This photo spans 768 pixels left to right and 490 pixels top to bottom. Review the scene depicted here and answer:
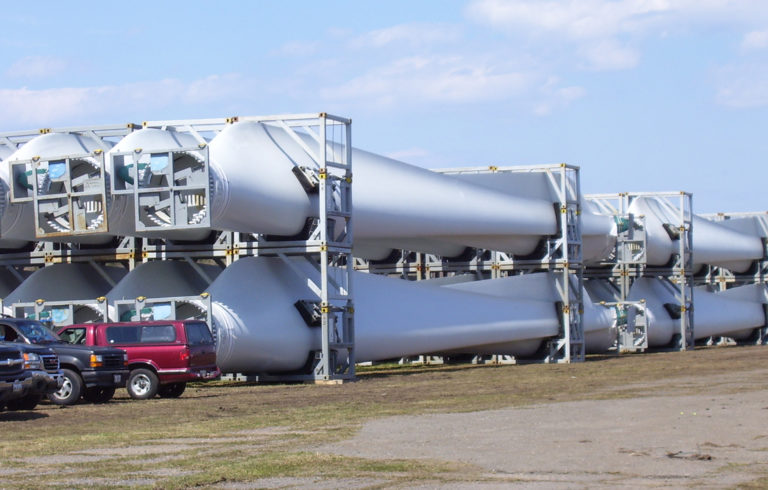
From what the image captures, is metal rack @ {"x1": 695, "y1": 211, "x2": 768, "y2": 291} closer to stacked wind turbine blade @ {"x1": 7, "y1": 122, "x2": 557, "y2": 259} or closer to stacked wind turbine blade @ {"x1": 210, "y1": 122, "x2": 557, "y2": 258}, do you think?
stacked wind turbine blade @ {"x1": 210, "y1": 122, "x2": 557, "y2": 258}

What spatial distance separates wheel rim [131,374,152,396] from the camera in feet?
91.6

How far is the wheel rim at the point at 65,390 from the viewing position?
85.4 feet

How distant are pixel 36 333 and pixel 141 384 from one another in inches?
121

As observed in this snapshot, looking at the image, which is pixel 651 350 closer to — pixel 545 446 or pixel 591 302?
pixel 591 302

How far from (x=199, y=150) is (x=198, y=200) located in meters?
1.37

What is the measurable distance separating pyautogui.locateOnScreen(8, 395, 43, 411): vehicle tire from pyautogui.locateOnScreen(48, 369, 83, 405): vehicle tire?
2.97ft

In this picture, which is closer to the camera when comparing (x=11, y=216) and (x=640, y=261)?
(x=11, y=216)

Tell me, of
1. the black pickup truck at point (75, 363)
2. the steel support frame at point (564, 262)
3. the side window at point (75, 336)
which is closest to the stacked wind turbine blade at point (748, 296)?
the steel support frame at point (564, 262)

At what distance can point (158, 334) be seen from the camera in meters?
27.9

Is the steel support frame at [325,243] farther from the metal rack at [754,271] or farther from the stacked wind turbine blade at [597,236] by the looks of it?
the metal rack at [754,271]

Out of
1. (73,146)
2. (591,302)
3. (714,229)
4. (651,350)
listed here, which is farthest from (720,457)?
(714,229)

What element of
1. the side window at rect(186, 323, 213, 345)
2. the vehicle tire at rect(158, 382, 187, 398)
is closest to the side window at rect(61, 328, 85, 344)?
the vehicle tire at rect(158, 382, 187, 398)

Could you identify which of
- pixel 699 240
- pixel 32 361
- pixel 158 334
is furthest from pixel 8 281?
pixel 699 240

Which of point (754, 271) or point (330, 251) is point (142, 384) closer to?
point (330, 251)
